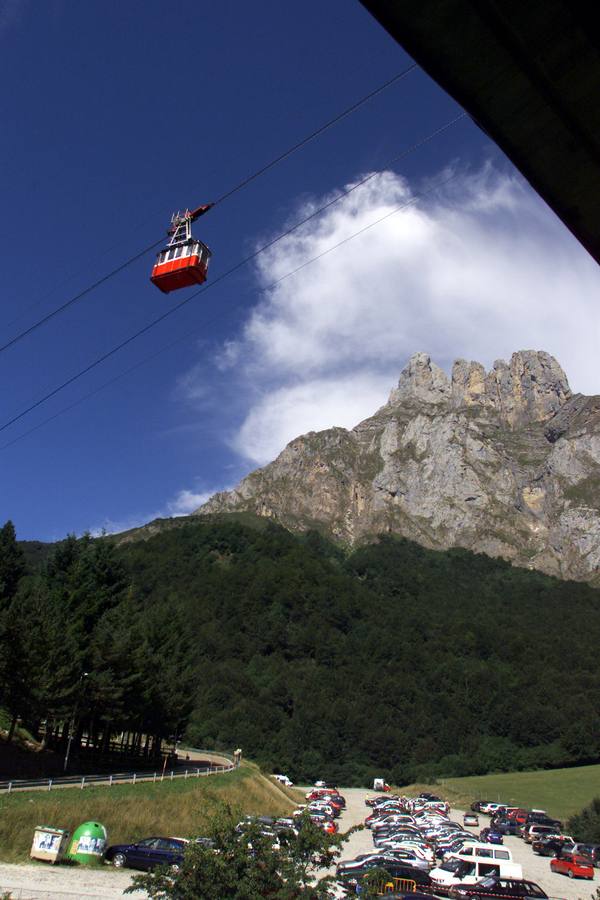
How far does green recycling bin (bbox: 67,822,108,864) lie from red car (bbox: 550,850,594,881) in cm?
2314

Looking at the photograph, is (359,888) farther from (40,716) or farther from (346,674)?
(346,674)

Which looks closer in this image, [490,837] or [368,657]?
[490,837]

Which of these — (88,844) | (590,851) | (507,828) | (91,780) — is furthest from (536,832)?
(88,844)

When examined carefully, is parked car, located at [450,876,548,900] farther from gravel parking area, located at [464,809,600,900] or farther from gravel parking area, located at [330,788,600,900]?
gravel parking area, located at [464,809,600,900]

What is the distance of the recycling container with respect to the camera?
890 inches

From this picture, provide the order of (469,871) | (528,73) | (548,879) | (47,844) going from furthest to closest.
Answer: (548,879) → (469,871) → (47,844) → (528,73)

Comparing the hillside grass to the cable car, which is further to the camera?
the hillside grass

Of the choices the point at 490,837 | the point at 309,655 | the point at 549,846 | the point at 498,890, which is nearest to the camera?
the point at 498,890

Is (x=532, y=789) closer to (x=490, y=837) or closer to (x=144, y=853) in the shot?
(x=490, y=837)

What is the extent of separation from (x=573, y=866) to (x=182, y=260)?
116 ft

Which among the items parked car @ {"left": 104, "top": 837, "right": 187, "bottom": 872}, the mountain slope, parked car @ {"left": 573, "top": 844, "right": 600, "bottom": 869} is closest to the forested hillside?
the mountain slope

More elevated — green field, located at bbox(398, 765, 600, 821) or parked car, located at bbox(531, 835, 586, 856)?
parked car, located at bbox(531, 835, 586, 856)

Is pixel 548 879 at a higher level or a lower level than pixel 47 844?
lower

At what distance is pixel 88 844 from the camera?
23641mm
